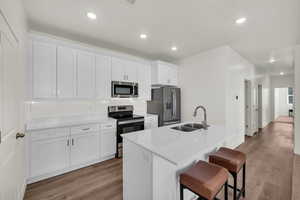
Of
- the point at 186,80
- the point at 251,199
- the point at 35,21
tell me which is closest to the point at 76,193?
the point at 251,199

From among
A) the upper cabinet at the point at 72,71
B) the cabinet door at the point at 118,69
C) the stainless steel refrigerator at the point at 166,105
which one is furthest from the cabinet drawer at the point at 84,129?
the stainless steel refrigerator at the point at 166,105

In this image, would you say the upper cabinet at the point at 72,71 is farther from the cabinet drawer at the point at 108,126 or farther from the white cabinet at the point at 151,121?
the white cabinet at the point at 151,121

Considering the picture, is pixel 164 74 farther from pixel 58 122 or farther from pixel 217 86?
pixel 58 122

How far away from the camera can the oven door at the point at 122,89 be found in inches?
133

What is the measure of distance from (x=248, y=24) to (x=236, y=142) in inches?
121

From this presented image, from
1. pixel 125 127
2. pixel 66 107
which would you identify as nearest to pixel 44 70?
pixel 66 107

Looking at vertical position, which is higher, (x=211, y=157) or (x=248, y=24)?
(x=248, y=24)

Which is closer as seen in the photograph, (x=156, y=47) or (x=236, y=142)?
(x=156, y=47)

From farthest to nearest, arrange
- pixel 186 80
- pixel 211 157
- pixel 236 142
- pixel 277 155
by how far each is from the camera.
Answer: pixel 186 80 < pixel 236 142 < pixel 277 155 < pixel 211 157

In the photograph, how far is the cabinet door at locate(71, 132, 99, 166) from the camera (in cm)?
261

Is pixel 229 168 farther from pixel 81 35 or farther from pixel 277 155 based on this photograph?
pixel 81 35

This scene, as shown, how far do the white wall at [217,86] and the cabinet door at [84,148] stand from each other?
272 cm

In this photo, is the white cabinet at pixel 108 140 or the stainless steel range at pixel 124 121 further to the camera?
the stainless steel range at pixel 124 121

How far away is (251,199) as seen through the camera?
192 cm
